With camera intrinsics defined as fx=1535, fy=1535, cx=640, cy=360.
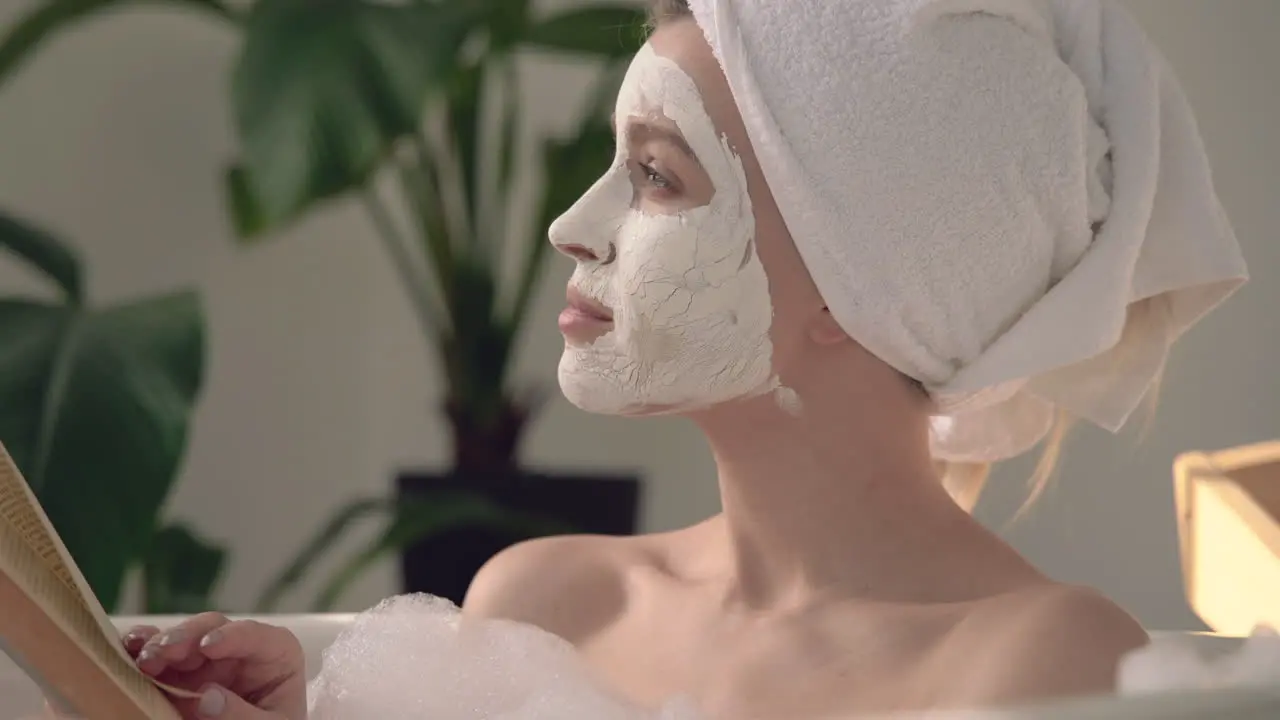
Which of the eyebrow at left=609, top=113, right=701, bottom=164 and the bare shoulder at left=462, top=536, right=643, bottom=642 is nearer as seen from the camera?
the eyebrow at left=609, top=113, right=701, bottom=164

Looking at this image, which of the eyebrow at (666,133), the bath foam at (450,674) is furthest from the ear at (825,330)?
the bath foam at (450,674)

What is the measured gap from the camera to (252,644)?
0.75m

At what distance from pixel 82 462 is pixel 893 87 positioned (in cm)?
63

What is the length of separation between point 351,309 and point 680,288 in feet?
4.48

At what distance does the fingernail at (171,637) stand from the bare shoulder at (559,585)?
0.28m

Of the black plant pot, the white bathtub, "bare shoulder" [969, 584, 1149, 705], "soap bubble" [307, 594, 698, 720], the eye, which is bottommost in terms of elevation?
the black plant pot

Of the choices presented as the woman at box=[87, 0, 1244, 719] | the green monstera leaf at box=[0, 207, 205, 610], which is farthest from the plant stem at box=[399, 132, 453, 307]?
the woman at box=[87, 0, 1244, 719]

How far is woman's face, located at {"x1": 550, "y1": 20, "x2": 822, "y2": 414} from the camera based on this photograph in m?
0.80

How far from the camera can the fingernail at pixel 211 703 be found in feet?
2.28

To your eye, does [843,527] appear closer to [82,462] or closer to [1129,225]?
[1129,225]

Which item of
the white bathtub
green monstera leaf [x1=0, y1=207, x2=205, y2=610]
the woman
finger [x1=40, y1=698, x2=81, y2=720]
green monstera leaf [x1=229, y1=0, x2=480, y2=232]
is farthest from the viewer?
green monstera leaf [x1=229, y1=0, x2=480, y2=232]

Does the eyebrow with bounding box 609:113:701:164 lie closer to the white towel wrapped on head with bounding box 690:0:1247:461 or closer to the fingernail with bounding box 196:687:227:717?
the white towel wrapped on head with bounding box 690:0:1247:461

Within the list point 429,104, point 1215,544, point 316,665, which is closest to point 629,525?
point 429,104

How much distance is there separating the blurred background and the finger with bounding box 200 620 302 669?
0.34m
